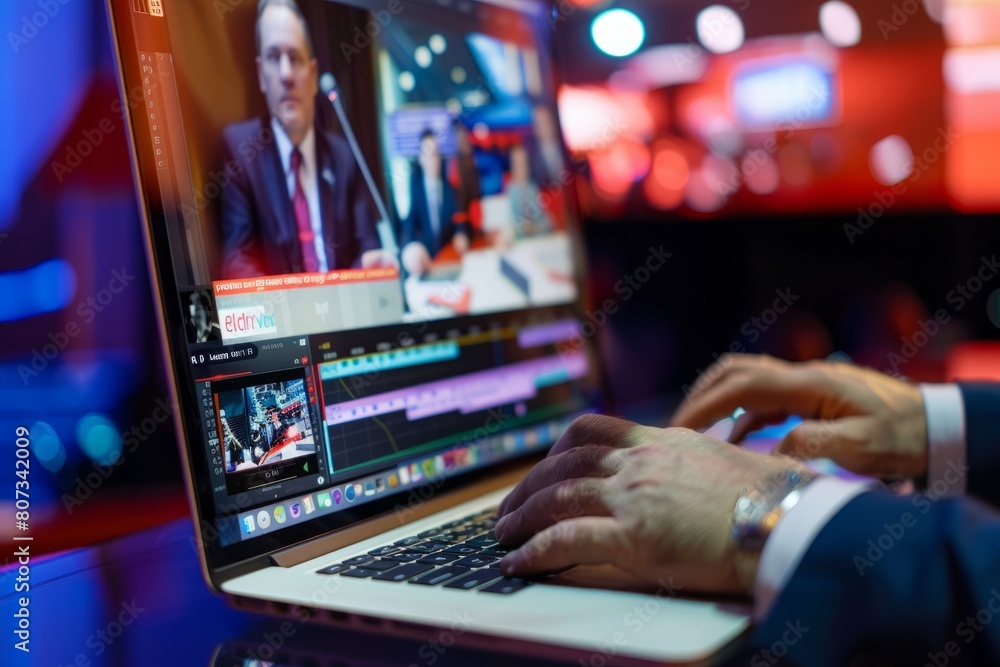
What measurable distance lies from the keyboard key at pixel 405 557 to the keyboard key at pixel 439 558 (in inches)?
0.4

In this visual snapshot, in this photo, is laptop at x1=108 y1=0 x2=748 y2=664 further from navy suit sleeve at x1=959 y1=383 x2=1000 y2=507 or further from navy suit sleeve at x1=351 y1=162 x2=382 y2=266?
navy suit sleeve at x1=959 y1=383 x2=1000 y2=507

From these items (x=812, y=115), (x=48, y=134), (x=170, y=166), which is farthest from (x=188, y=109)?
(x=812, y=115)

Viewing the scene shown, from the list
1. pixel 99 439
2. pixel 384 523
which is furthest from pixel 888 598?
pixel 99 439

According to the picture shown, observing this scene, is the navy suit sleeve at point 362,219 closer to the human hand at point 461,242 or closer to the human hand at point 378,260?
the human hand at point 378,260

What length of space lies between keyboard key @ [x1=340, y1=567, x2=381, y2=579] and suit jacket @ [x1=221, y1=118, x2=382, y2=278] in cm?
33

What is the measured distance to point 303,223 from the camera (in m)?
0.93

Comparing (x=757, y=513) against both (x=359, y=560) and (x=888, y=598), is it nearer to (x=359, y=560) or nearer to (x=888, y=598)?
(x=888, y=598)

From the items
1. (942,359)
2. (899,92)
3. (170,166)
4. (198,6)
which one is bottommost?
(942,359)

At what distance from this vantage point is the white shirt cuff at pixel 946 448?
106 cm

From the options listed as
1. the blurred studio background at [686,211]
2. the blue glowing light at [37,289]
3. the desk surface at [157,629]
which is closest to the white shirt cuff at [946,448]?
the blurred studio background at [686,211]

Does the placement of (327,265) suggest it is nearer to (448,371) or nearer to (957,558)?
(448,371)

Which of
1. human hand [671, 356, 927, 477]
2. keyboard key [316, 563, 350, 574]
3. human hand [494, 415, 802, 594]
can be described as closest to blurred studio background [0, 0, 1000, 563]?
keyboard key [316, 563, 350, 574]

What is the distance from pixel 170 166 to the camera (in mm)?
792

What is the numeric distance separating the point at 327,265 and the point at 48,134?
788 mm
